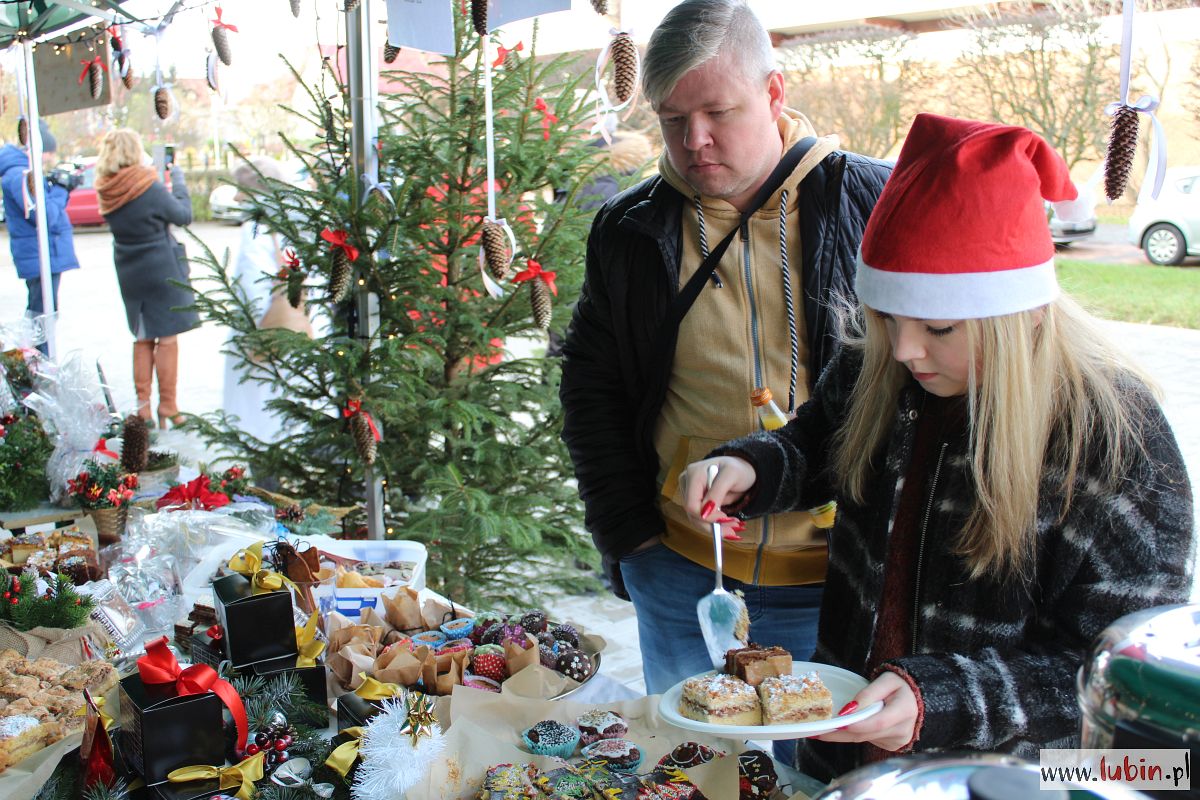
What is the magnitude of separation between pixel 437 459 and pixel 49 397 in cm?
138

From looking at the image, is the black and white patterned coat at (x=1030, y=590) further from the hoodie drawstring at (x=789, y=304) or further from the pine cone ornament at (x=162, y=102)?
the pine cone ornament at (x=162, y=102)

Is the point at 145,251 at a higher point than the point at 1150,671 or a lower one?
lower

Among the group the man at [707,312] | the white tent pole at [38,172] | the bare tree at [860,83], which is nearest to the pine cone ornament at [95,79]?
the white tent pole at [38,172]

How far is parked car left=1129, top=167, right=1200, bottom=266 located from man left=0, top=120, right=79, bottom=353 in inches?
259

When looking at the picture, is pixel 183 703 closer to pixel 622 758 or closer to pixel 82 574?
pixel 622 758

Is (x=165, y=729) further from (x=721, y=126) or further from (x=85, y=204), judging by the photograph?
(x=85, y=204)

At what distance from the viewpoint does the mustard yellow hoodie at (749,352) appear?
74.6 inches

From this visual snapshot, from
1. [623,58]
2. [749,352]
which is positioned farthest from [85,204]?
[749,352]

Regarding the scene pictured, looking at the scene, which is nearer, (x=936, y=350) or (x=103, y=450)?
(x=936, y=350)

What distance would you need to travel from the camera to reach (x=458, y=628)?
1.87 metres

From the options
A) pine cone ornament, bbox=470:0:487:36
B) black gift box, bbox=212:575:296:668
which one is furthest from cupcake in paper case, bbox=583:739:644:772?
pine cone ornament, bbox=470:0:487:36

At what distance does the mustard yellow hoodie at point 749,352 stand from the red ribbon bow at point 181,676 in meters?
0.90

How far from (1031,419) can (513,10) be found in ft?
5.42

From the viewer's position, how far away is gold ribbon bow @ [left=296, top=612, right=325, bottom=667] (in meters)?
1.68
